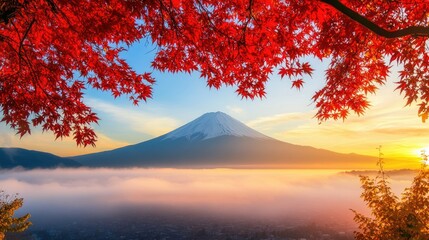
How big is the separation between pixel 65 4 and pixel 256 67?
4.73 m

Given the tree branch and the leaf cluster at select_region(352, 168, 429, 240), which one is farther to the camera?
the leaf cluster at select_region(352, 168, 429, 240)

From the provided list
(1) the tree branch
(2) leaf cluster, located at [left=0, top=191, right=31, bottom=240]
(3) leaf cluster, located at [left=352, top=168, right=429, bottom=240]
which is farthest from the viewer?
(2) leaf cluster, located at [left=0, top=191, right=31, bottom=240]

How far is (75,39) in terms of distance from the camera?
27.7 feet

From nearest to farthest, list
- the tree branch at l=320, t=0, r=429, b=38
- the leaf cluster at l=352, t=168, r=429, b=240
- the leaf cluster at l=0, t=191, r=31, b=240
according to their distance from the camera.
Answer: the tree branch at l=320, t=0, r=429, b=38 < the leaf cluster at l=352, t=168, r=429, b=240 < the leaf cluster at l=0, t=191, r=31, b=240

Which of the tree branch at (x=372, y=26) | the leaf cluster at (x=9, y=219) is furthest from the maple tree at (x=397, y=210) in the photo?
the leaf cluster at (x=9, y=219)

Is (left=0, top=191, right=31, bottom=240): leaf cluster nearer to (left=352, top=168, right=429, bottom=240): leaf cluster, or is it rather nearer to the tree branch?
(left=352, top=168, right=429, bottom=240): leaf cluster

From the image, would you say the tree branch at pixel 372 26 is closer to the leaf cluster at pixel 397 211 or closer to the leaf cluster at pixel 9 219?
the leaf cluster at pixel 397 211

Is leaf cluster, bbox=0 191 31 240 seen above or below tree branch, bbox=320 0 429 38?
below

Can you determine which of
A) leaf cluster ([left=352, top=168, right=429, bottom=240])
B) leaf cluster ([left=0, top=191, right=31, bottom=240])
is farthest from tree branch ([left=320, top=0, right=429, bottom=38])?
leaf cluster ([left=0, top=191, right=31, bottom=240])

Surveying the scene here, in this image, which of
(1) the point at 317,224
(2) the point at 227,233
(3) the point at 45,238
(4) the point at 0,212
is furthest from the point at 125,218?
(4) the point at 0,212

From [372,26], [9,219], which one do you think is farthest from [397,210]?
[9,219]

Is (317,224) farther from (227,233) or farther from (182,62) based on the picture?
(182,62)

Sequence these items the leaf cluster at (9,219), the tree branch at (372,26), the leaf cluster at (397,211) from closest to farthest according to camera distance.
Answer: the tree branch at (372,26)
the leaf cluster at (397,211)
the leaf cluster at (9,219)

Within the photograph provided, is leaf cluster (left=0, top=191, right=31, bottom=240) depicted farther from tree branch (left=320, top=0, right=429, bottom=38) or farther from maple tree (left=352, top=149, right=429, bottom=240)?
tree branch (left=320, top=0, right=429, bottom=38)
